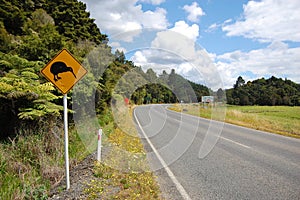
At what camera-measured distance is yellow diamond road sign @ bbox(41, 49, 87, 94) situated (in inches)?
178

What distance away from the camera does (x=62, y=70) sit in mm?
4555

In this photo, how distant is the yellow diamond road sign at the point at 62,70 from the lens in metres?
4.52

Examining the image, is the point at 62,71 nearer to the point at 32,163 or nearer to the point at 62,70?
the point at 62,70

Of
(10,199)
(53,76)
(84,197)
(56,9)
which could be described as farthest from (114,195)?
(56,9)

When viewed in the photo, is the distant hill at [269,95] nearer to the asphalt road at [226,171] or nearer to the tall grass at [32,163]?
the asphalt road at [226,171]

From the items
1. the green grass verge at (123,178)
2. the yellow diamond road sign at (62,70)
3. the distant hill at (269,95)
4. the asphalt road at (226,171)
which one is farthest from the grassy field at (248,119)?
the distant hill at (269,95)

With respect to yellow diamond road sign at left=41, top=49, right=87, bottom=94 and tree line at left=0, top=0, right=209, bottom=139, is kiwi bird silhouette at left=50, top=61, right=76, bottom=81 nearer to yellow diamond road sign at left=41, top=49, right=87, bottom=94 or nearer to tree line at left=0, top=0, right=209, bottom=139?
yellow diamond road sign at left=41, top=49, right=87, bottom=94

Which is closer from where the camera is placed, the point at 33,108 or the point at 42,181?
the point at 42,181

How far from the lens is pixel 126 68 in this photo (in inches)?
383

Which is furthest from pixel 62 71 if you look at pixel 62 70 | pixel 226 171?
pixel 226 171

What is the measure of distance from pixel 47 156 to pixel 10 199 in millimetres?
1928

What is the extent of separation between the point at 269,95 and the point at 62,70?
87074mm

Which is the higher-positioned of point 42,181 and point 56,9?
point 56,9

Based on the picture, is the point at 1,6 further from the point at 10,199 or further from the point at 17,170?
the point at 10,199
